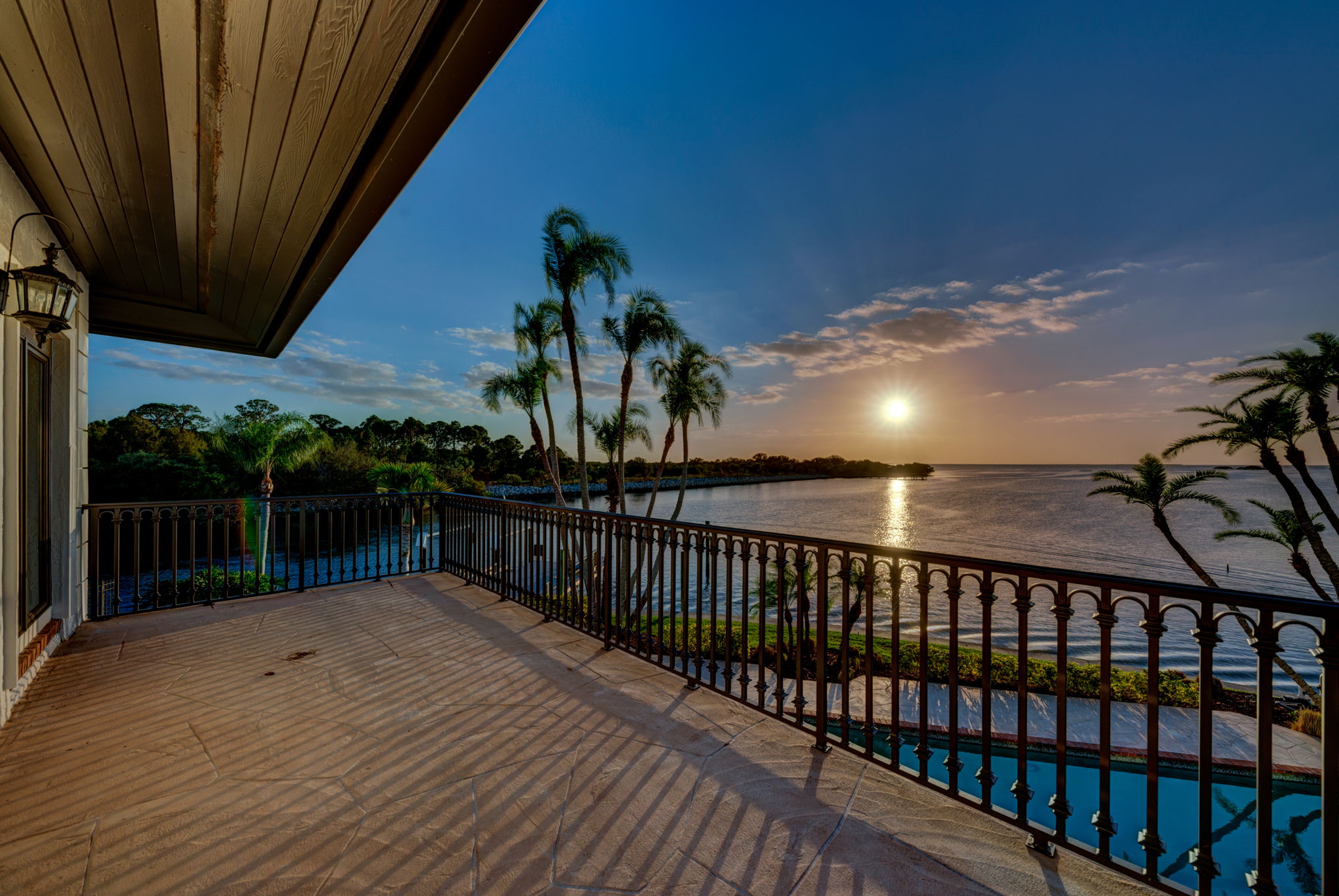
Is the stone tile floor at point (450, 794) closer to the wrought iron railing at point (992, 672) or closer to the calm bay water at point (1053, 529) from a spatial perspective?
the wrought iron railing at point (992, 672)

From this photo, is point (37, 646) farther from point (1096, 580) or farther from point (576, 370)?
point (576, 370)

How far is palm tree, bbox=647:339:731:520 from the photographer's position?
48.0 feet

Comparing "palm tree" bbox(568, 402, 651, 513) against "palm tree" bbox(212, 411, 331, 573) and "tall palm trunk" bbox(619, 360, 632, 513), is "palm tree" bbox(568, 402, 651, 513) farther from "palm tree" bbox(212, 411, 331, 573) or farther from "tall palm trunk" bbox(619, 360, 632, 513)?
"palm tree" bbox(212, 411, 331, 573)

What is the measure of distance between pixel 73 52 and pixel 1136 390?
37.0 metres

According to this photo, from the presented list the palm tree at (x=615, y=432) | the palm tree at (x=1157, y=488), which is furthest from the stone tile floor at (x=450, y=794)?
the palm tree at (x=1157, y=488)

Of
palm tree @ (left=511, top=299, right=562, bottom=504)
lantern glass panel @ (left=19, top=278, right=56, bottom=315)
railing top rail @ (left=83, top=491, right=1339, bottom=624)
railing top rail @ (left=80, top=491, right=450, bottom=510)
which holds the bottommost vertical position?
railing top rail @ (left=80, top=491, right=450, bottom=510)

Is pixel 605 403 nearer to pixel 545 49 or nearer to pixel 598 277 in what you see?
pixel 598 277

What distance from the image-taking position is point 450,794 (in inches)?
72.1

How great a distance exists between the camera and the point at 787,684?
9.45 metres

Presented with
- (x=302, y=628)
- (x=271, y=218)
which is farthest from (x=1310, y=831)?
(x=271, y=218)

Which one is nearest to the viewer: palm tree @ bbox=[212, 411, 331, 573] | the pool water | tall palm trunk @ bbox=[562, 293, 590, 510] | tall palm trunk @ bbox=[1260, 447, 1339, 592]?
the pool water

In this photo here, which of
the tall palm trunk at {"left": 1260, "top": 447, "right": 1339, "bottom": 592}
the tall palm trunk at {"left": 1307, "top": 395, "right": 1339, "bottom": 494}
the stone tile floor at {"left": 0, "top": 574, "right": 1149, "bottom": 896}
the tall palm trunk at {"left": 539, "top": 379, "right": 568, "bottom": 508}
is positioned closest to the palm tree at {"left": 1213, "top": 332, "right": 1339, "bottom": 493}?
the tall palm trunk at {"left": 1307, "top": 395, "right": 1339, "bottom": 494}

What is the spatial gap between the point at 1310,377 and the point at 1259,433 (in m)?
1.77

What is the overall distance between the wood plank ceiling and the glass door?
38.4 inches
